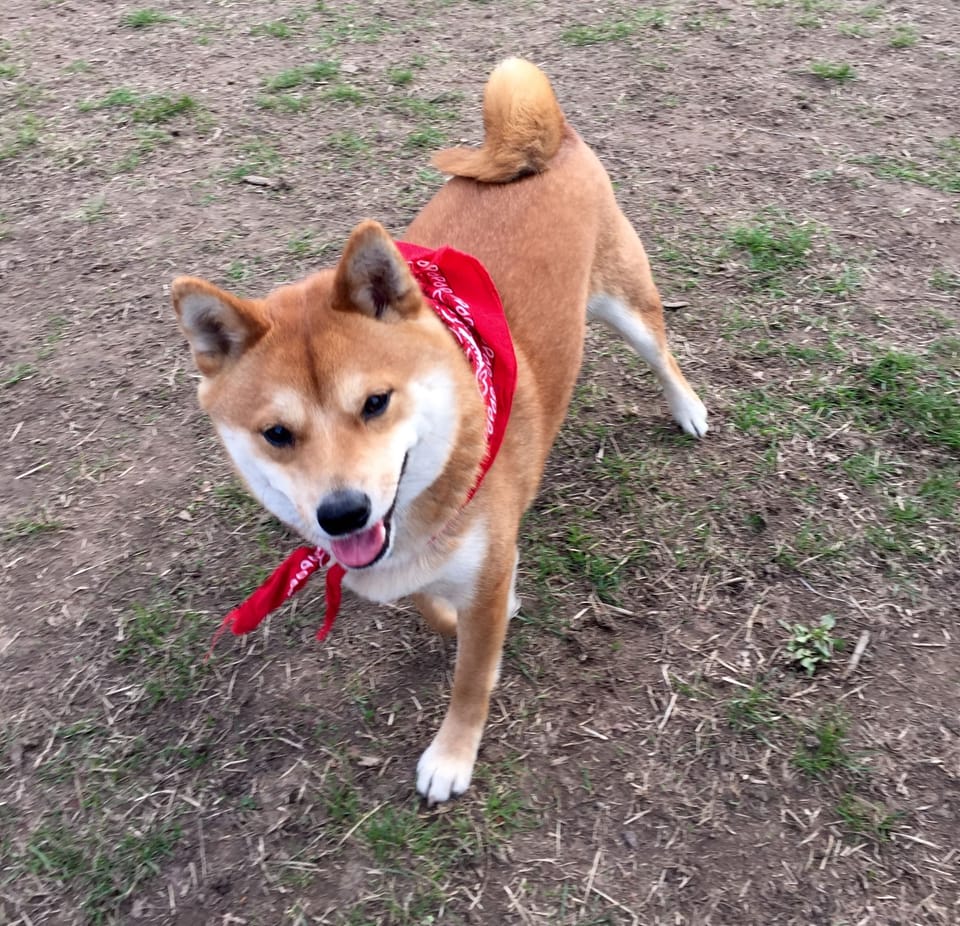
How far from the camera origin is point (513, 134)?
2.83 meters

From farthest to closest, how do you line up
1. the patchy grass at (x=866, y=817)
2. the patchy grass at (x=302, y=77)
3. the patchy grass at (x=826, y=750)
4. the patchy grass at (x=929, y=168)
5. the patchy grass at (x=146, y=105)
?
the patchy grass at (x=302, y=77) < the patchy grass at (x=146, y=105) < the patchy grass at (x=929, y=168) < the patchy grass at (x=826, y=750) < the patchy grass at (x=866, y=817)

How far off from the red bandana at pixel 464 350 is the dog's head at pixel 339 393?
0.10 meters

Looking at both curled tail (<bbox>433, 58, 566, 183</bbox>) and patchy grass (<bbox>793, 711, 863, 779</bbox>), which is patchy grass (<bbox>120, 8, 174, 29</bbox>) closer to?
curled tail (<bbox>433, 58, 566, 183</bbox>)

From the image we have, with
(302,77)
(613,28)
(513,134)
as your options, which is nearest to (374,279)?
(513,134)

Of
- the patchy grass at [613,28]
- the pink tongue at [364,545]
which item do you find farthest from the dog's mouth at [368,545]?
the patchy grass at [613,28]

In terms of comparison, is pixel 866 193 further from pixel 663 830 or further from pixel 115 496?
pixel 115 496

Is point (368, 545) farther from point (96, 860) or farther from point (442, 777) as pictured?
point (96, 860)

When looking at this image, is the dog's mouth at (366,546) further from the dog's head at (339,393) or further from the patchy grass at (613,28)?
the patchy grass at (613,28)

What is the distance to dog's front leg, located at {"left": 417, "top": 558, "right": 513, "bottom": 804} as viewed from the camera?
2.35 meters

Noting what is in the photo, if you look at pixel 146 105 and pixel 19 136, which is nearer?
pixel 19 136

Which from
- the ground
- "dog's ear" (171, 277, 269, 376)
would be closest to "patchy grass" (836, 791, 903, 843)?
the ground

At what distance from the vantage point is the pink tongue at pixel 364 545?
203cm

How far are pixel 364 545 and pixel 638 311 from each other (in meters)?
1.70

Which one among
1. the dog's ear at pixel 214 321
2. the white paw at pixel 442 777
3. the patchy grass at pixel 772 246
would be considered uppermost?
the dog's ear at pixel 214 321
